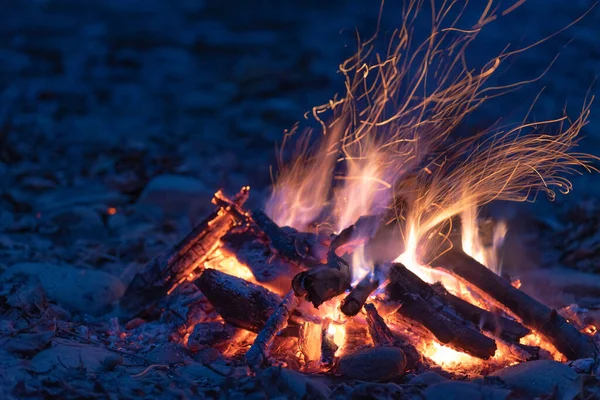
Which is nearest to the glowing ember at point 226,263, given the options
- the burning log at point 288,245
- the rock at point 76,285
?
the burning log at point 288,245

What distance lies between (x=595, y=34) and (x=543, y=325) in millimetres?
5752

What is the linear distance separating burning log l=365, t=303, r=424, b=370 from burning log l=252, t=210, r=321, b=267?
0.53 meters

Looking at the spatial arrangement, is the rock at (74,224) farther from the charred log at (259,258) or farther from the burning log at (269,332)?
the burning log at (269,332)

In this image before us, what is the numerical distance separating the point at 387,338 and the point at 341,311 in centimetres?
30

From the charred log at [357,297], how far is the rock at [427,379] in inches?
22.0

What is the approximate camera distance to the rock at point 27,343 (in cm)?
315

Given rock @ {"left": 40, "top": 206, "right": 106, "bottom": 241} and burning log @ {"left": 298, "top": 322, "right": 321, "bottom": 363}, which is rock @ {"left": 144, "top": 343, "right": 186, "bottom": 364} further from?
rock @ {"left": 40, "top": 206, "right": 106, "bottom": 241}

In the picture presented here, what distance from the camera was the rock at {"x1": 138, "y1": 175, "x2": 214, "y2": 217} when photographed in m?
6.68

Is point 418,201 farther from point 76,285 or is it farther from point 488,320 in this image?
point 76,285

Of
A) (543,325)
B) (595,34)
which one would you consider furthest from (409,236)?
(595,34)

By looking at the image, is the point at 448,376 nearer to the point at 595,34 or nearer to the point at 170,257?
the point at 170,257

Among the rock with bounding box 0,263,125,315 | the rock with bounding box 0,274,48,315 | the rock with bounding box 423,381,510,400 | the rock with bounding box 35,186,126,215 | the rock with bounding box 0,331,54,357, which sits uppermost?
the rock with bounding box 35,186,126,215

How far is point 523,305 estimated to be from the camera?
3928 mm

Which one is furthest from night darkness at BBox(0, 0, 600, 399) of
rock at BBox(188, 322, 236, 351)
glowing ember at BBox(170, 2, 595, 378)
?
glowing ember at BBox(170, 2, 595, 378)
